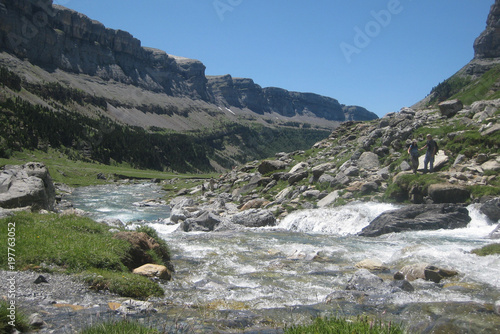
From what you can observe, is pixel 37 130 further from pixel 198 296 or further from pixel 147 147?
pixel 198 296

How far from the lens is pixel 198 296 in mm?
9539

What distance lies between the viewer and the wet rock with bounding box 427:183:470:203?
19.6 meters

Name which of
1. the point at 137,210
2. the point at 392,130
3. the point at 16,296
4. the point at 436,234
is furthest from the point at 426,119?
the point at 16,296

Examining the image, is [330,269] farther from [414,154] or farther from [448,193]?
[414,154]

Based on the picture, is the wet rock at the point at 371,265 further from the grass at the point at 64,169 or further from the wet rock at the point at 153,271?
the grass at the point at 64,169

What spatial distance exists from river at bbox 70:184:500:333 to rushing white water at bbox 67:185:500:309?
29 millimetres

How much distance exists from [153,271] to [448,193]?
1701 centimetres

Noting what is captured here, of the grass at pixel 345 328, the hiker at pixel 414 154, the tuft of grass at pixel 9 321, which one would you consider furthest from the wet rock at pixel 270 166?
the grass at pixel 345 328

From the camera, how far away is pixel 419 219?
742 inches

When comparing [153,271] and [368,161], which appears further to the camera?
[368,161]

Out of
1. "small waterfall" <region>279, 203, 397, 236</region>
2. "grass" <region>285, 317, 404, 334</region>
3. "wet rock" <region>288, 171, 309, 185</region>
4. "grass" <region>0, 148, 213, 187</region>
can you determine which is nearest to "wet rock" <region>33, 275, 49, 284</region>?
"grass" <region>285, 317, 404, 334</region>

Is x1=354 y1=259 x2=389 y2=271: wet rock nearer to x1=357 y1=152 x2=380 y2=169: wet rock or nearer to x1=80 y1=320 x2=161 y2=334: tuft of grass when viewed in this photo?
x1=80 y1=320 x2=161 y2=334: tuft of grass

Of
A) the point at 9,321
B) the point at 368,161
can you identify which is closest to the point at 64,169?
the point at 368,161

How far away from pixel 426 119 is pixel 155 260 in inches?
1216
